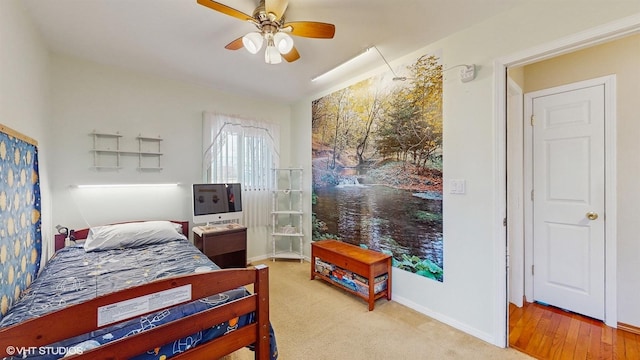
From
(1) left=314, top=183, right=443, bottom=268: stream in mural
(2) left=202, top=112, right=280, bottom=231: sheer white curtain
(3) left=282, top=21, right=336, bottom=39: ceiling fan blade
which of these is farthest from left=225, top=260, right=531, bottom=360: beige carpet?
(3) left=282, top=21, right=336, bottom=39: ceiling fan blade

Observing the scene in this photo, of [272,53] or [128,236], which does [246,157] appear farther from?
[272,53]

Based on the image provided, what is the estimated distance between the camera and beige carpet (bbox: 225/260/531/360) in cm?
190

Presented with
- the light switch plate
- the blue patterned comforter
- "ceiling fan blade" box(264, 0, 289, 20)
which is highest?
"ceiling fan blade" box(264, 0, 289, 20)

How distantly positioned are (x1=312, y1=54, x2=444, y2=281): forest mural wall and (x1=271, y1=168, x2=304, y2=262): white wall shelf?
1.70 feet

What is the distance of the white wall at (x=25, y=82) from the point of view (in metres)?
1.56

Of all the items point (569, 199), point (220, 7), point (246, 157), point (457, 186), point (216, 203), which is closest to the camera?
point (220, 7)

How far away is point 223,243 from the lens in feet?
10.3

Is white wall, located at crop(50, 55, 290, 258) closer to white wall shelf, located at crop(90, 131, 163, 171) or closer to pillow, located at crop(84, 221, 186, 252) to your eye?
white wall shelf, located at crop(90, 131, 163, 171)

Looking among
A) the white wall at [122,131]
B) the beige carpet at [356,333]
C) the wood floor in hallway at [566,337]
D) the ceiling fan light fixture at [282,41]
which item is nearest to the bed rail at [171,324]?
the beige carpet at [356,333]

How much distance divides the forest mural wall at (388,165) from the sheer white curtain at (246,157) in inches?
35.6

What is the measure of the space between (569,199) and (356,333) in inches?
92.1

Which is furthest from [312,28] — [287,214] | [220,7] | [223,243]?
[287,214]

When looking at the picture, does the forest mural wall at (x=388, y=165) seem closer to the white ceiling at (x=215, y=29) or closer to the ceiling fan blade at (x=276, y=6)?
the white ceiling at (x=215, y=29)

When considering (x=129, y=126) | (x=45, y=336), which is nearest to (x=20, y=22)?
(x=129, y=126)
